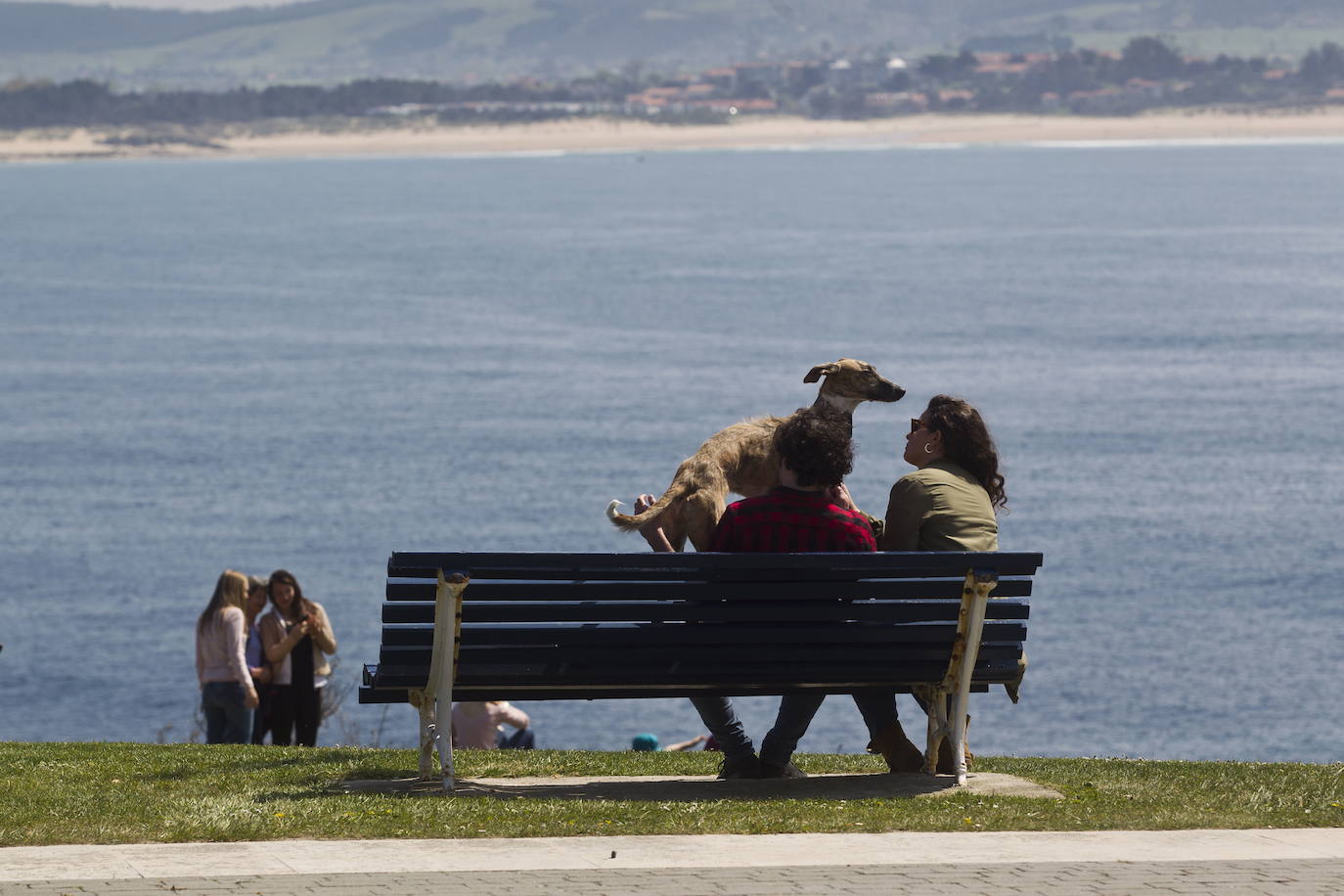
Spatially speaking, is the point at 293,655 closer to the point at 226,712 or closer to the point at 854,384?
the point at 226,712

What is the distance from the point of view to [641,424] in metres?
49.9

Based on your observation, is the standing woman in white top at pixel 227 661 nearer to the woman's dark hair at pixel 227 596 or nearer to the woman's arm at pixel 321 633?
the woman's dark hair at pixel 227 596

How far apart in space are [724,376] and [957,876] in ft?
174

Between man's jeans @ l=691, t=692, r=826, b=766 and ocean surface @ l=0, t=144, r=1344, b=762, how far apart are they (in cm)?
840

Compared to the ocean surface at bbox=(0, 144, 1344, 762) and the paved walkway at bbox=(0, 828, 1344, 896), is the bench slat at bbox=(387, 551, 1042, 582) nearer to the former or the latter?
the paved walkway at bbox=(0, 828, 1344, 896)

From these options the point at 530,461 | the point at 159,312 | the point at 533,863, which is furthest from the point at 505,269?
the point at 533,863

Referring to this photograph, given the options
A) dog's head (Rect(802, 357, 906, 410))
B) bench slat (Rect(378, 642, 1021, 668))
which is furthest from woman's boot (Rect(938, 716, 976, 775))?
dog's head (Rect(802, 357, 906, 410))

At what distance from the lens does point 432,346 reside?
232 ft

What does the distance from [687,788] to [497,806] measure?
0.88 m

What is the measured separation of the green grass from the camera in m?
5.73

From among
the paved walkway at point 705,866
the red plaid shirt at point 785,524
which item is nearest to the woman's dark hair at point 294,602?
the red plaid shirt at point 785,524

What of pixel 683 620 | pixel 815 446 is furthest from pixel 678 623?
pixel 815 446

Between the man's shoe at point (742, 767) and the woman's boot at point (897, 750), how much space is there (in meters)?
0.43

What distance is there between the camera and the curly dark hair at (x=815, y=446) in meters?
6.39
